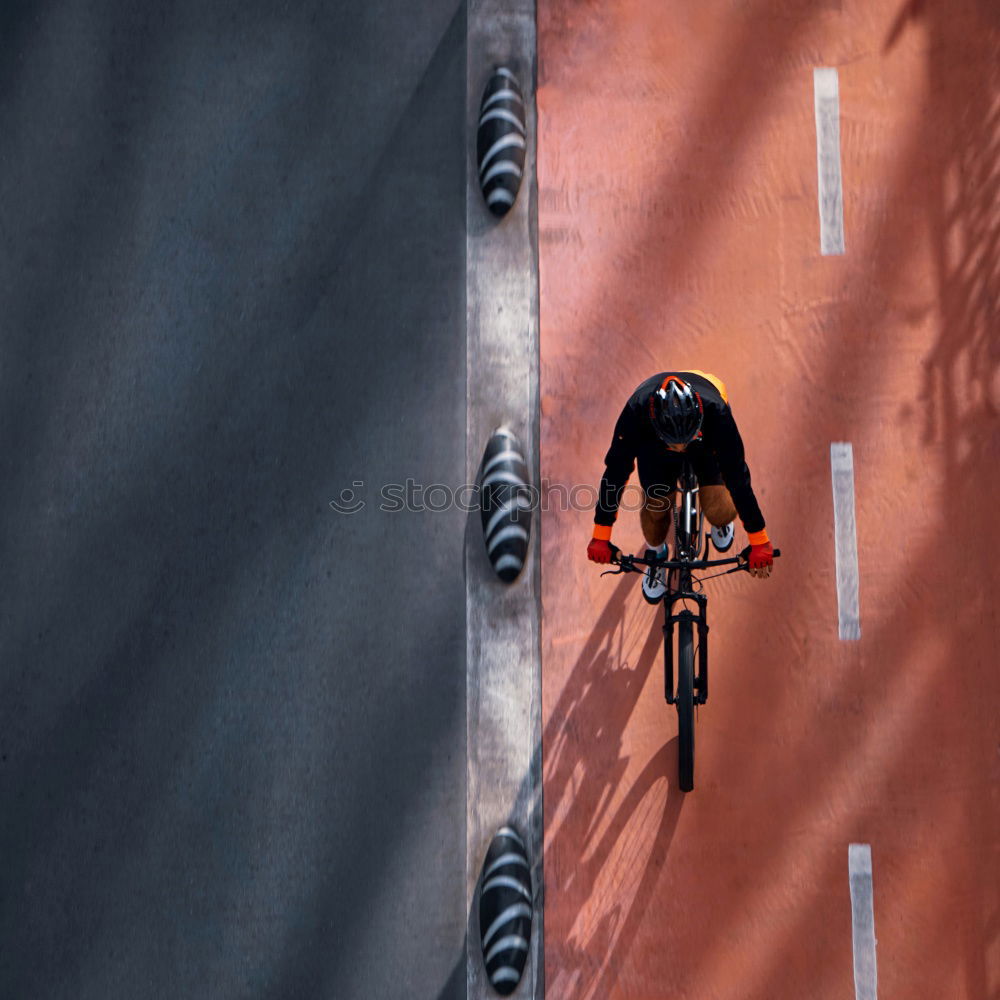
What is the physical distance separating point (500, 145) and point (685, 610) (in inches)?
160

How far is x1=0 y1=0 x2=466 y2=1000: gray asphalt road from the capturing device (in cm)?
787

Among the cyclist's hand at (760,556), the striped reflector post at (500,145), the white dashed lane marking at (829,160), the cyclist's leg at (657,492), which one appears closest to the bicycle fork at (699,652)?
the cyclist's leg at (657,492)

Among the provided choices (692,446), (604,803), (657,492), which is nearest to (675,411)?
(692,446)

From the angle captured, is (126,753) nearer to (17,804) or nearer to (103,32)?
(17,804)

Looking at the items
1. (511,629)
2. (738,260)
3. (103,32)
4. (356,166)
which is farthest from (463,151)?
(511,629)

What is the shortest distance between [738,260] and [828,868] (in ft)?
15.6

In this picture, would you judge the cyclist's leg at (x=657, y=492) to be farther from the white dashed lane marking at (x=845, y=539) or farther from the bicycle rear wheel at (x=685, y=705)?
the white dashed lane marking at (x=845, y=539)

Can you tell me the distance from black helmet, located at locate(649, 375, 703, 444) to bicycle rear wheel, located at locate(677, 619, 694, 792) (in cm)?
160

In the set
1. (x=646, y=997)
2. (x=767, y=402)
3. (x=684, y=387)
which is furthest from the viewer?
(x=767, y=402)

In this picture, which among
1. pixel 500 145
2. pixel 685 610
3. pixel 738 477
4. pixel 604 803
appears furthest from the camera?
pixel 500 145

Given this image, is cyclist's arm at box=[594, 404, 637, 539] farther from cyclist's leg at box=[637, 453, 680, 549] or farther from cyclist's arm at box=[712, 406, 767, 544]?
cyclist's arm at box=[712, 406, 767, 544]

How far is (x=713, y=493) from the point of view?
282 inches

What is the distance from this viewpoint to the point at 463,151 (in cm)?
879

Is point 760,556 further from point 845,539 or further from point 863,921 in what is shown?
point 863,921
